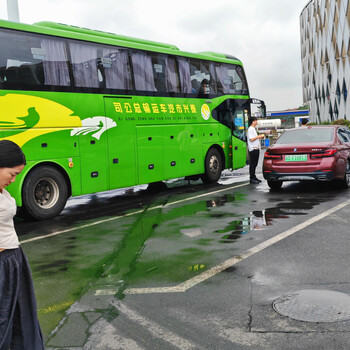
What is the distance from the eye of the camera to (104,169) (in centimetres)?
1028

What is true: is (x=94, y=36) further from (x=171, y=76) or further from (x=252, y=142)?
(x=252, y=142)

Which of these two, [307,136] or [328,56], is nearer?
[307,136]

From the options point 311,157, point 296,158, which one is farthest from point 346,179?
point 296,158

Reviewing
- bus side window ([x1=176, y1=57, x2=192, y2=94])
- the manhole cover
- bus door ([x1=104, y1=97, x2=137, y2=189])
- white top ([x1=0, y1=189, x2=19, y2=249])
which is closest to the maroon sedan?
bus side window ([x1=176, y1=57, x2=192, y2=94])

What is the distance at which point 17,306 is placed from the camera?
295cm

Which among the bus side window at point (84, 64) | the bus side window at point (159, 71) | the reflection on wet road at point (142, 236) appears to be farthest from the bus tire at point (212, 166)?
the bus side window at point (84, 64)

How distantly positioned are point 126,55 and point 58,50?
2035 mm

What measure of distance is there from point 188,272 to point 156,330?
5.06 ft

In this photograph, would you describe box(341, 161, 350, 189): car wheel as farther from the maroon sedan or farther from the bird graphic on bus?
the bird graphic on bus

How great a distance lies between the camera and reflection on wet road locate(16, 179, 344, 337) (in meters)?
5.06

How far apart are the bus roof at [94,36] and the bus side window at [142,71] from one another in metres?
0.22

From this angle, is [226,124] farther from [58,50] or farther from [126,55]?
[58,50]

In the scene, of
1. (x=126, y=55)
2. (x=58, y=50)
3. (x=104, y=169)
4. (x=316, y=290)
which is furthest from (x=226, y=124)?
(x=316, y=290)

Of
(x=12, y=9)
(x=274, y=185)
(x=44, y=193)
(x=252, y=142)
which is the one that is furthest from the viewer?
(x=12, y=9)
